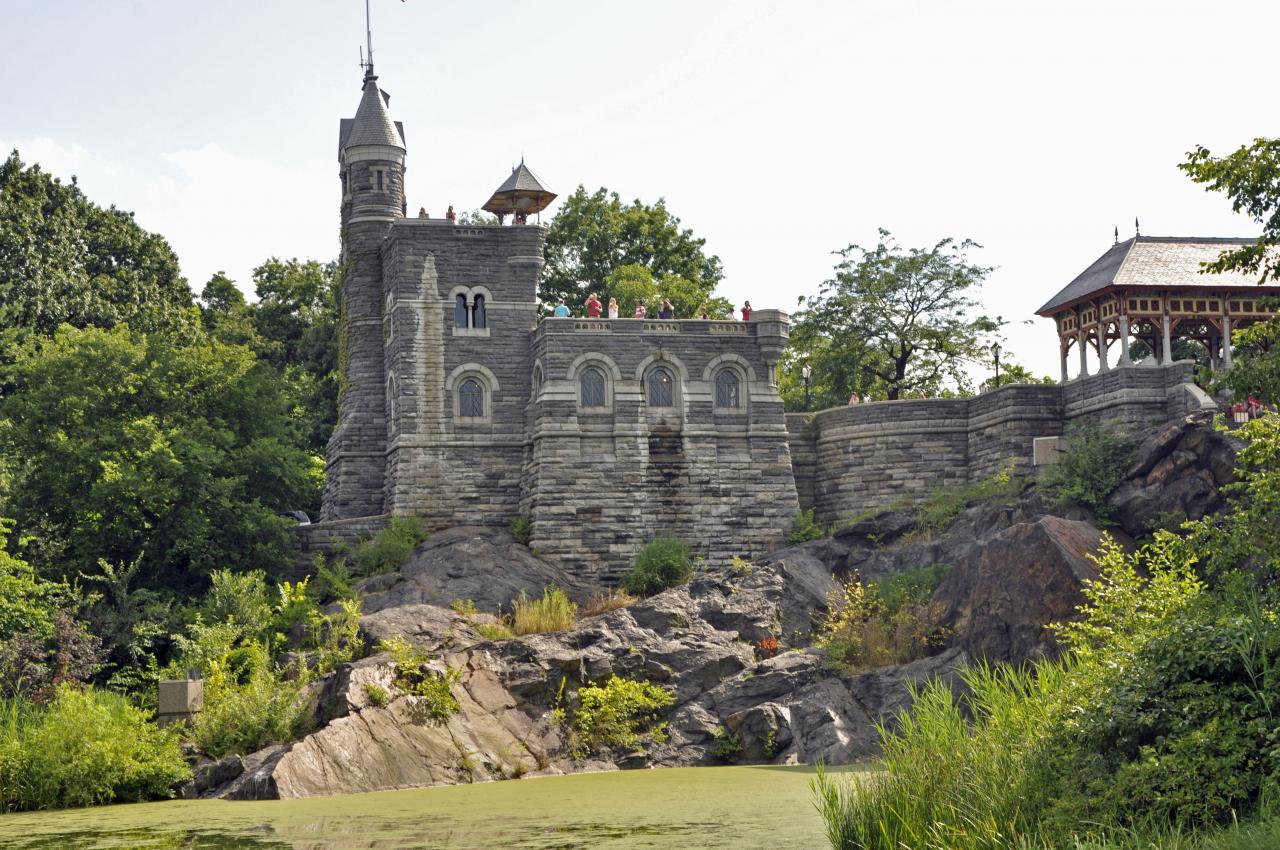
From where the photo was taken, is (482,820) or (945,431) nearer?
(482,820)

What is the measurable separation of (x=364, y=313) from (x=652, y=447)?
9178 millimetres

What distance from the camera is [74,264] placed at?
2103 inches

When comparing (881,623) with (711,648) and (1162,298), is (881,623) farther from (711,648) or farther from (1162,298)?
(1162,298)

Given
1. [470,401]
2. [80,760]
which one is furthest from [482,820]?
[470,401]

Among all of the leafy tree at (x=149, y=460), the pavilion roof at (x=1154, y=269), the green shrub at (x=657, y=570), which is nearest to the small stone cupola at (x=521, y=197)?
the leafy tree at (x=149, y=460)

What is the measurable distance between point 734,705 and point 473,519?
10.5 metres

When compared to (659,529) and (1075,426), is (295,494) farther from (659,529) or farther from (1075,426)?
(1075,426)

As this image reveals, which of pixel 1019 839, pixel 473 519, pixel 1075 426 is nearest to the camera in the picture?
pixel 1019 839

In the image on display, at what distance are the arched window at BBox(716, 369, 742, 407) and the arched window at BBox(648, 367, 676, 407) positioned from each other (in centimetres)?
119

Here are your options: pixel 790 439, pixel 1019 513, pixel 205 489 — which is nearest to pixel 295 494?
pixel 205 489

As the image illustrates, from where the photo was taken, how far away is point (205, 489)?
39.3 meters

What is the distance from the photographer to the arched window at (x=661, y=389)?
42.4 m

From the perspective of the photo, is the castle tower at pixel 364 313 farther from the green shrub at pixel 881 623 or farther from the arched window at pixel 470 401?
the green shrub at pixel 881 623

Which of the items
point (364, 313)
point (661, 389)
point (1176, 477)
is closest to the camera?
point (1176, 477)
